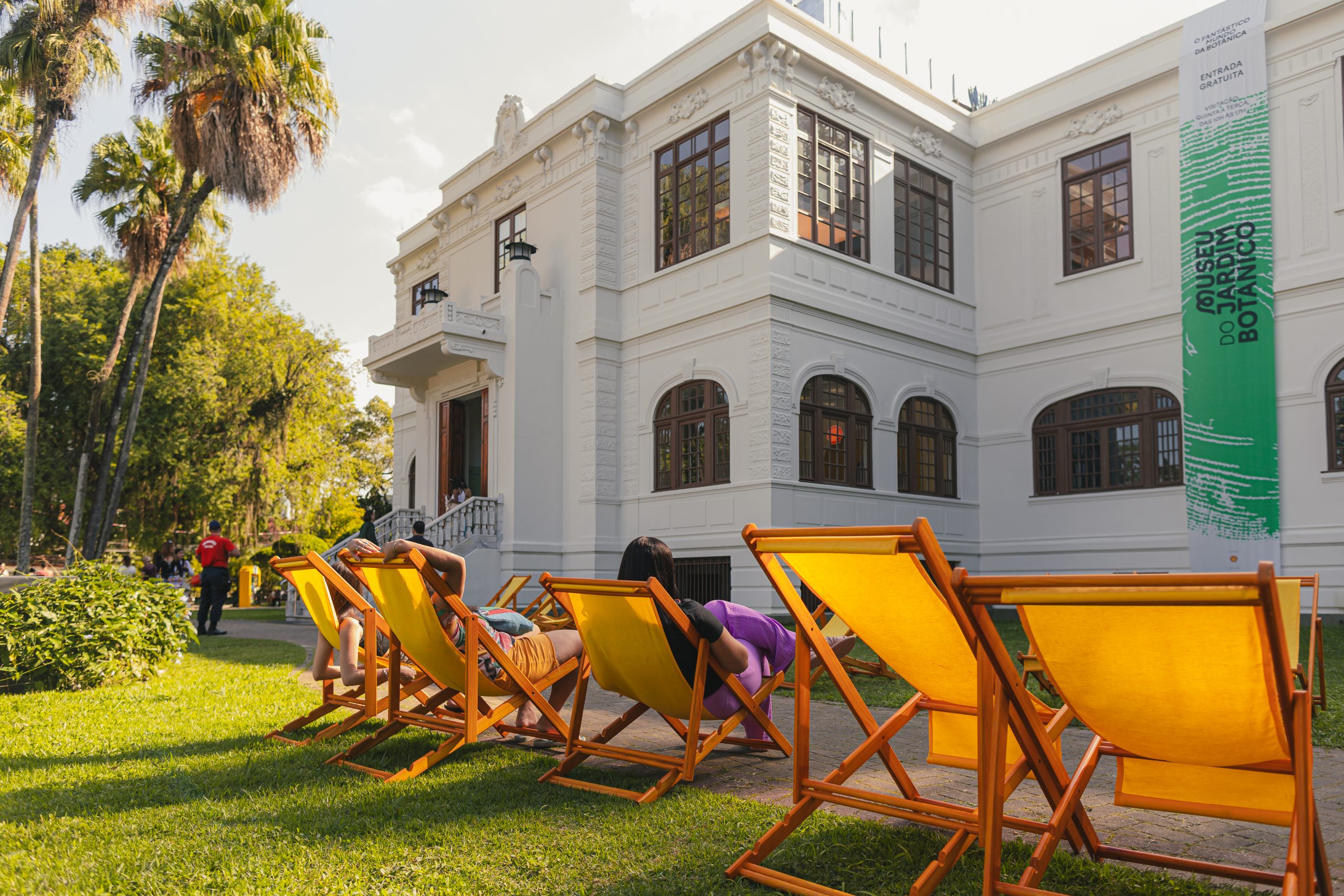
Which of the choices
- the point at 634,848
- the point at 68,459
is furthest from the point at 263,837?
the point at 68,459

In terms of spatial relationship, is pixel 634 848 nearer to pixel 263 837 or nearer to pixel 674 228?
pixel 263 837

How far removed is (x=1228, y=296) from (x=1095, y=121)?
412 centimetres

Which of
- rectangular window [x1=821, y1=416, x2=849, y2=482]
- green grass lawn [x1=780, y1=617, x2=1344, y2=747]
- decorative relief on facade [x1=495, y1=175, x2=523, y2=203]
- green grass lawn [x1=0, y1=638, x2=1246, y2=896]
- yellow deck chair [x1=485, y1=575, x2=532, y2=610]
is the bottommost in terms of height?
green grass lawn [x1=780, y1=617, x2=1344, y2=747]

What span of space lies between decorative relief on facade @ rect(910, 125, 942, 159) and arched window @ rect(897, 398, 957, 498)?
4.55m

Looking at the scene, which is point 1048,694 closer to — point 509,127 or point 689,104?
point 689,104

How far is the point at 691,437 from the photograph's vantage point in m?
16.3

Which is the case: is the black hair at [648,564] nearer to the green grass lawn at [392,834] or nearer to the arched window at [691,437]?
the green grass lawn at [392,834]

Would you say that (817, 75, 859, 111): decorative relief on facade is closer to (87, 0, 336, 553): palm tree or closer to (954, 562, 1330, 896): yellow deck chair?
(87, 0, 336, 553): palm tree

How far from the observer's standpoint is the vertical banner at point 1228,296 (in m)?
14.3

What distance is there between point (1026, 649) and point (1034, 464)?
7.93m

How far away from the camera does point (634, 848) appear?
359 cm

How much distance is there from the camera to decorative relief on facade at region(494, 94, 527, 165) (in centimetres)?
1969

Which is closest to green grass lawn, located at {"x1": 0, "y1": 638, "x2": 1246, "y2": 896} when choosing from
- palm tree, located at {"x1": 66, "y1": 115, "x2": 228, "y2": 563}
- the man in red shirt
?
the man in red shirt

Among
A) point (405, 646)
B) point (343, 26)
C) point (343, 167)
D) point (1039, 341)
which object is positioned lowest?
point (405, 646)
